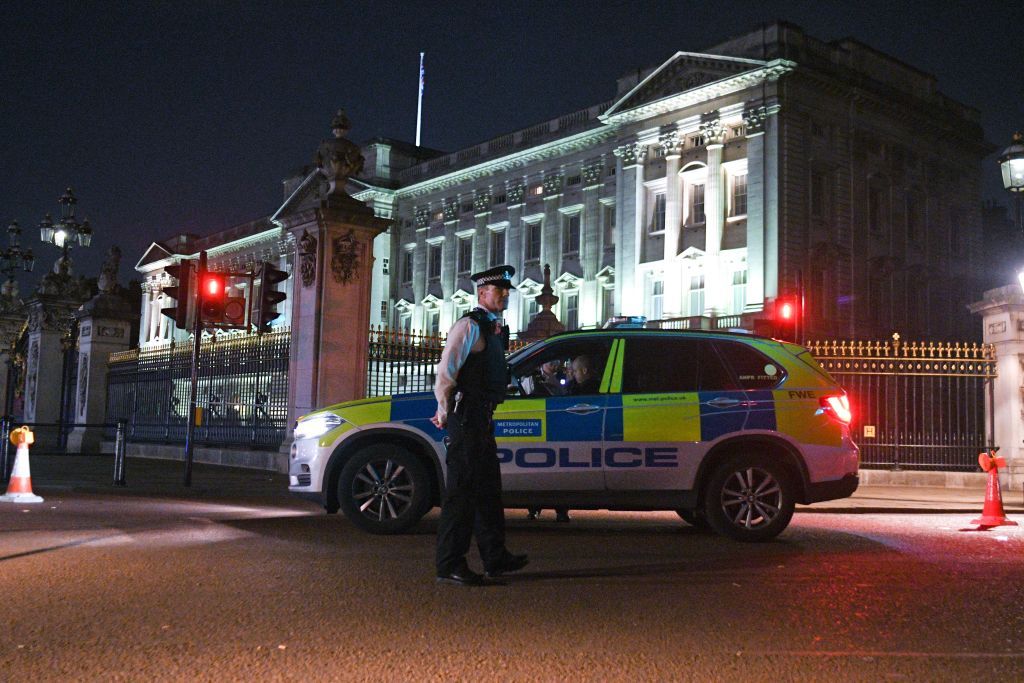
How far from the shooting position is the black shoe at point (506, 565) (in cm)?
656

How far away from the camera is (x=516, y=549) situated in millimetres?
8086

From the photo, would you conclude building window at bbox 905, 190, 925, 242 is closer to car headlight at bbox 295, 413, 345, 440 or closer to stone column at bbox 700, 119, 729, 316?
stone column at bbox 700, 119, 729, 316

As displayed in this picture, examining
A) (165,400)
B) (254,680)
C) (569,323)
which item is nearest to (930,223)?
(569,323)

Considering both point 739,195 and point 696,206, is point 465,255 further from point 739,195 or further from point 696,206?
point 739,195

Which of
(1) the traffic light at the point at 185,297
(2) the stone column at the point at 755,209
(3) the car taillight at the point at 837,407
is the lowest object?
(3) the car taillight at the point at 837,407

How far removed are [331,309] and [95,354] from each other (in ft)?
30.2

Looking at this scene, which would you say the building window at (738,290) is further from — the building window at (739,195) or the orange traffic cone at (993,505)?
the orange traffic cone at (993,505)

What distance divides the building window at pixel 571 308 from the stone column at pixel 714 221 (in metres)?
10.8

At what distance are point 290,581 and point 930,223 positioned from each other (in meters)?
51.3

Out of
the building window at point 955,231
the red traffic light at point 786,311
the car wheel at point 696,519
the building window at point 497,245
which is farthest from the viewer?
the building window at point 497,245

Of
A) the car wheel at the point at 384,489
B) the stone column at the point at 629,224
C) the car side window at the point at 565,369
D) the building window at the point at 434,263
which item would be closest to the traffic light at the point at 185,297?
the car wheel at the point at 384,489

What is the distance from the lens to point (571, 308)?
59.2m

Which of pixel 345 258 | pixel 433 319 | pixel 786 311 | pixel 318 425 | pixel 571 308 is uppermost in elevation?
pixel 433 319

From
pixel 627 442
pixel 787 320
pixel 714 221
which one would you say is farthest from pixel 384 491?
pixel 714 221
